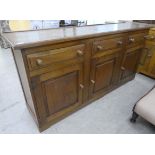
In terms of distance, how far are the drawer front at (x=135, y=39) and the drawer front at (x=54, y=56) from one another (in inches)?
29.0

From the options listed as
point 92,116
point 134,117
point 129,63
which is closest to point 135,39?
point 129,63

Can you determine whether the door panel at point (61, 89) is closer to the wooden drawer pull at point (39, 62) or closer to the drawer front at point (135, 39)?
the wooden drawer pull at point (39, 62)

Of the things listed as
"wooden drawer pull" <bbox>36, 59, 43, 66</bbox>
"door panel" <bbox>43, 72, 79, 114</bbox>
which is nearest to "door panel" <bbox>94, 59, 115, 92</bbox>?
"door panel" <bbox>43, 72, 79, 114</bbox>

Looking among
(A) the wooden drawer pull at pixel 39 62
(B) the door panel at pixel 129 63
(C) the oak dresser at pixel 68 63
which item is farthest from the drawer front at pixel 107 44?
A: (A) the wooden drawer pull at pixel 39 62

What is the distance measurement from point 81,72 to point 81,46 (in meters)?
0.27

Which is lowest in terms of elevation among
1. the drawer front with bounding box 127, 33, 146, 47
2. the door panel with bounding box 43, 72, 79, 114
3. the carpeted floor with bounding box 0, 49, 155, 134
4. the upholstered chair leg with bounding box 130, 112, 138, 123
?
the carpeted floor with bounding box 0, 49, 155, 134

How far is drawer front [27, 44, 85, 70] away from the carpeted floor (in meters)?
0.75

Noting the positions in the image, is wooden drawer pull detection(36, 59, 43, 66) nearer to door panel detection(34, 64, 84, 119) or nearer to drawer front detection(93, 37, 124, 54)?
door panel detection(34, 64, 84, 119)

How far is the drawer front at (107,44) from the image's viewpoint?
1.25 meters

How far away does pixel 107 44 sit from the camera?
1.34 meters

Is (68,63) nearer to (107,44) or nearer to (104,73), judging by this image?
(107,44)

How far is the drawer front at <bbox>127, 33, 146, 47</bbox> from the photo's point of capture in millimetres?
1577
